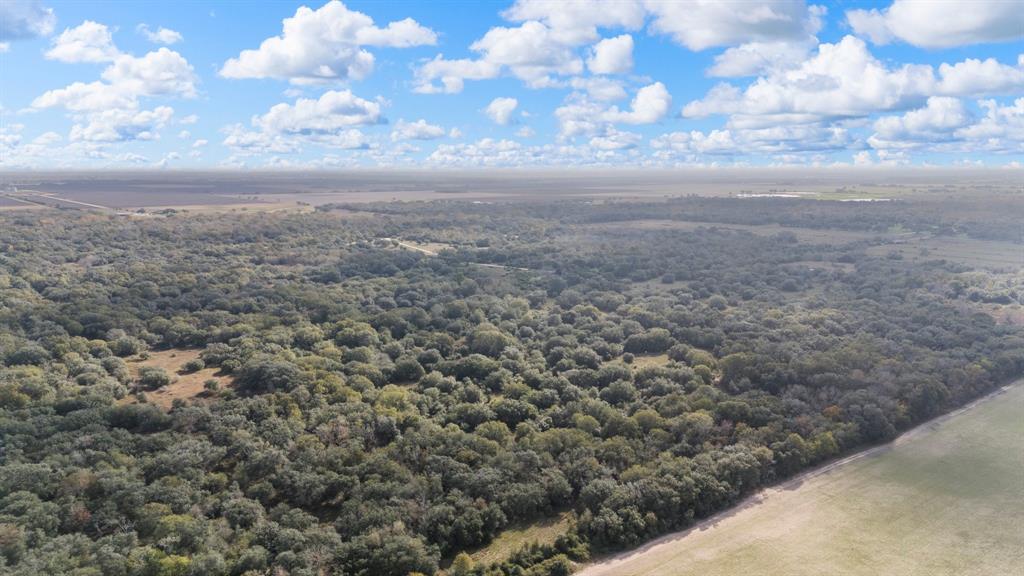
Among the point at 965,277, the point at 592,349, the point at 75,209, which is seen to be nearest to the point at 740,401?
the point at 592,349

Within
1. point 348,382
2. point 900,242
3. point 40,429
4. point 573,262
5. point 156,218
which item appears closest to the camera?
point 40,429

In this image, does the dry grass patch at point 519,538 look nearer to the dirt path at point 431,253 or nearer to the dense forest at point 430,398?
the dense forest at point 430,398

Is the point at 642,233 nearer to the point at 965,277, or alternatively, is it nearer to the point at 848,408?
the point at 965,277

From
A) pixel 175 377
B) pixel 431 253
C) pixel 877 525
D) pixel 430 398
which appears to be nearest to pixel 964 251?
pixel 431 253

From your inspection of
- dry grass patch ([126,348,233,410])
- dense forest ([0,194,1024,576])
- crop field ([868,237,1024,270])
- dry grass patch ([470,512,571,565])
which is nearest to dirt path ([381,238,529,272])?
dense forest ([0,194,1024,576])

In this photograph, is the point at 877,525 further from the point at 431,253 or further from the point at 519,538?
the point at 431,253
